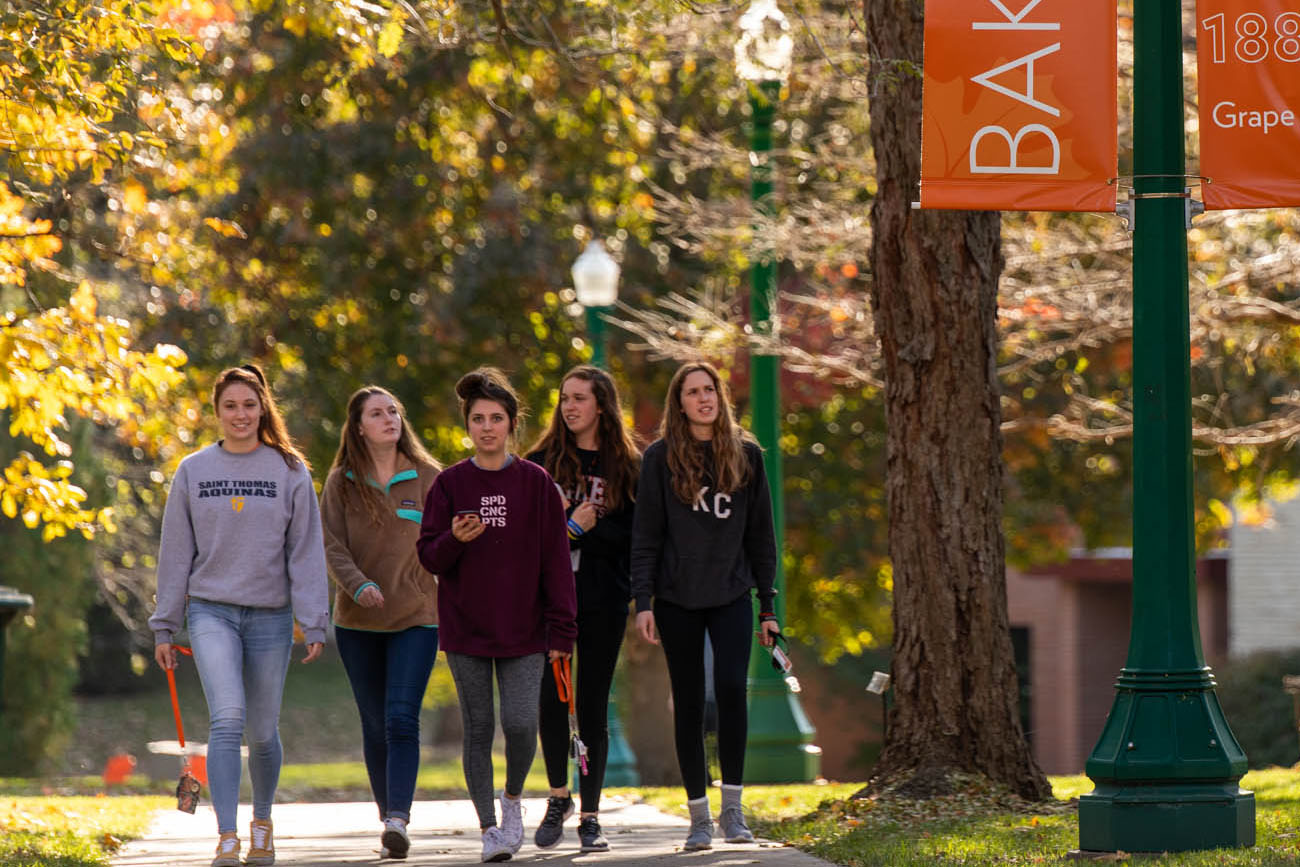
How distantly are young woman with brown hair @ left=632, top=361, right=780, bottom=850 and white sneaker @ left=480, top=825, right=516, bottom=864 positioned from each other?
32.9 inches

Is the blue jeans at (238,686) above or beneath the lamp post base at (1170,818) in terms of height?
above

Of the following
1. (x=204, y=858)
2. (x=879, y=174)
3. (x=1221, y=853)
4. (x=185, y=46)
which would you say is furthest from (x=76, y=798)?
(x=1221, y=853)

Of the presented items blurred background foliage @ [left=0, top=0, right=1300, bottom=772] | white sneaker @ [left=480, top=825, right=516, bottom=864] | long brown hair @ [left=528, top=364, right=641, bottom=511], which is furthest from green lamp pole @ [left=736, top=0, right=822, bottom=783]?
white sneaker @ [left=480, top=825, right=516, bottom=864]

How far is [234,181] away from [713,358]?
216 inches

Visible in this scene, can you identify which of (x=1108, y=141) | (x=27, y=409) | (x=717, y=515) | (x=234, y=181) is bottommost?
(x=717, y=515)

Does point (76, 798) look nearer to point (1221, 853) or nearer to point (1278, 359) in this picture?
point (1221, 853)

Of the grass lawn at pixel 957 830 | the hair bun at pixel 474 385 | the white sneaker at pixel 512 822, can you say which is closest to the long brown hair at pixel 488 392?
the hair bun at pixel 474 385

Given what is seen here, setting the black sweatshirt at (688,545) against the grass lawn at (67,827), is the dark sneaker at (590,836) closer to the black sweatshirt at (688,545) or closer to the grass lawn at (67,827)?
the black sweatshirt at (688,545)

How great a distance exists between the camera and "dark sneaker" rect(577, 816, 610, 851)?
8.02 meters

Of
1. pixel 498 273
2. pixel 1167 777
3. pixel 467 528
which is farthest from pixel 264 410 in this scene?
pixel 498 273

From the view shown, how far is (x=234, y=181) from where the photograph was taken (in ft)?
63.3

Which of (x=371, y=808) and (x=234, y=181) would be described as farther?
(x=234, y=181)

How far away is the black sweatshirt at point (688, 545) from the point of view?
7867 millimetres

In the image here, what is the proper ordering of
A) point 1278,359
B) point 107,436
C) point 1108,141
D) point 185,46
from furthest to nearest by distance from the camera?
point 107,436 < point 1278,359 < point 185,46 < point 1108,141
